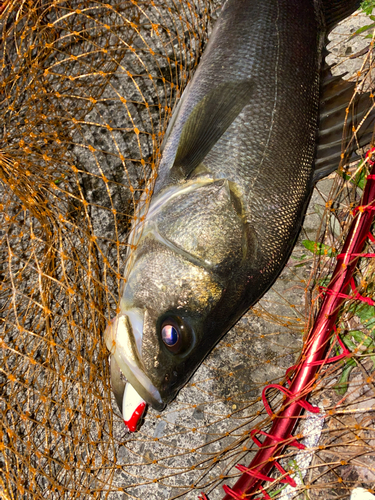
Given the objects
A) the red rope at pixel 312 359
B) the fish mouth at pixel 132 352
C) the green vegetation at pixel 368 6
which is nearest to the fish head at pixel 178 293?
the fish mouth at pixel 132 352

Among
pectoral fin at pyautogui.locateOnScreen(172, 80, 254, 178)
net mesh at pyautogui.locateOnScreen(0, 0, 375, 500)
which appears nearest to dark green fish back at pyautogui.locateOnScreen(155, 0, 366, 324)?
pectoral fin at pyautogui.locateOnScreen(172, 80, 254, 178)

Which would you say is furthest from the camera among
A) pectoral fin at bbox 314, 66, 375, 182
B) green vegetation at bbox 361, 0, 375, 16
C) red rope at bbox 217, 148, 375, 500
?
green vegetation at bbox 361, 0, 375, 16

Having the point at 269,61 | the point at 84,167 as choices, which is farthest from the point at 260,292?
the point at 84,167

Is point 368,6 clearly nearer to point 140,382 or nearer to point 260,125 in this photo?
point 260,125

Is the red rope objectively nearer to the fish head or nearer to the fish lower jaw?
the fish head

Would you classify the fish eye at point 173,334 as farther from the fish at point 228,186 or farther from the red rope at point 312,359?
the red rope at point 312,359

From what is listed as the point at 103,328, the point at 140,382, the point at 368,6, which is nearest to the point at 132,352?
the point at 140,382
